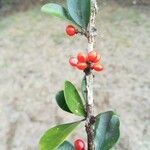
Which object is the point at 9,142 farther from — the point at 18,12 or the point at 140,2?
the point at 140,2

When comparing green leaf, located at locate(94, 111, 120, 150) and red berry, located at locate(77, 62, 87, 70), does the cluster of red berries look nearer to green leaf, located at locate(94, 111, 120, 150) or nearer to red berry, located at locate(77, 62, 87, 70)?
red berry, located at locate(77, 62, 87, 70)

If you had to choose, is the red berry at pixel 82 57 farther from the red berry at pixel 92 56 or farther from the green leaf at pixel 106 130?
the green leaf at pixel 106 130

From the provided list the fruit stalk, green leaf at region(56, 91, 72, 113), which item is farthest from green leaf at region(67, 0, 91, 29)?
green leaf at region(56, 91, 72, 113)

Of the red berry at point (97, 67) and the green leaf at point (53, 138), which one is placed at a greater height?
the red berry at point (97, 67)

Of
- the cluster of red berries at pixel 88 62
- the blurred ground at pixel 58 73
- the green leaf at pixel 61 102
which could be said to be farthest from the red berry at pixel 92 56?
the blurred ground at pixel 58 73

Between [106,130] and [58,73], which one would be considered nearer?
[106,130]

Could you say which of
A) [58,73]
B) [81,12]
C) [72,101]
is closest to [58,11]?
[81,12]

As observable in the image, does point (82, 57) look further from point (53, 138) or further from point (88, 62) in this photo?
point (53, 138)
